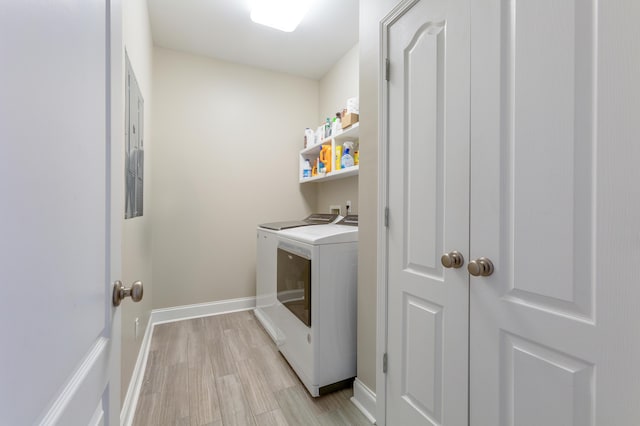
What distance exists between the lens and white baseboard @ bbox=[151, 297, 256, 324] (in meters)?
2.82

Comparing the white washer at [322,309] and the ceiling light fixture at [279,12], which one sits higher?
the ceiling light fixture at [279,12]

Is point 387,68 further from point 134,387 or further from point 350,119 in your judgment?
point 134,387

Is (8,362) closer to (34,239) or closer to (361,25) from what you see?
(34,239)

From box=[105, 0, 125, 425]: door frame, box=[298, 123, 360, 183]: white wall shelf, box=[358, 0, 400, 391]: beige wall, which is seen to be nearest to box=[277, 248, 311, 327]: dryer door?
box=[358, 0, 400, 391]: beige wall

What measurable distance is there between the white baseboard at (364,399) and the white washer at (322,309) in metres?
0.14

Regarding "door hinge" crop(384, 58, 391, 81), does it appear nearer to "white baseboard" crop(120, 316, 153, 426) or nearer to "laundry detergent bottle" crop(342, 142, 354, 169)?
"laundry detergent bottle" crop(342, 142, 354, 169)

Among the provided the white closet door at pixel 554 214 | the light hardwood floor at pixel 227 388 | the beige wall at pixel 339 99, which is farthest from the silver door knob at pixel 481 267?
the beige wall at pixel 339 99

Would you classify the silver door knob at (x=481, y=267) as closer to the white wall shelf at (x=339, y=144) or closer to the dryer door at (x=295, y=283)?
the dryer door at (x=295, y=283)

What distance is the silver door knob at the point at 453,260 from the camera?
3.29 feet

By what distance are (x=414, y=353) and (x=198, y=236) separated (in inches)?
97.9

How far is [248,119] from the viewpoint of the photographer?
3.22 meters

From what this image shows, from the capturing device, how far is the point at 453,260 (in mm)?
1009

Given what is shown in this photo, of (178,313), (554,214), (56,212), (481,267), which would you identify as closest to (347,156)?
(481,267)

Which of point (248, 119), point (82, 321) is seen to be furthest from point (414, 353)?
point (248, 119)
